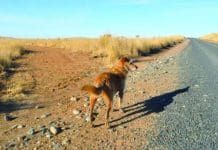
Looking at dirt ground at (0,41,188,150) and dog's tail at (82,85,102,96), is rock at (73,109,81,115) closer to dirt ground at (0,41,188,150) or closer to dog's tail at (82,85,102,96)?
dirt ground at (0,41,188,150)

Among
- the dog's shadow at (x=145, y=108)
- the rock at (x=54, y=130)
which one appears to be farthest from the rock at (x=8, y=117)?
the dog's shadow at (x=145, y=108)

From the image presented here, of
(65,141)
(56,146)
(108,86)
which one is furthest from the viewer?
(108,86)

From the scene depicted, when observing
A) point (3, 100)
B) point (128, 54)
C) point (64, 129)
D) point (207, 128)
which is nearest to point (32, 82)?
point (3, 100)

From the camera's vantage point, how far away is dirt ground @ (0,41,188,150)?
8047mm

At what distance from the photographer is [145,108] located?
416 inches

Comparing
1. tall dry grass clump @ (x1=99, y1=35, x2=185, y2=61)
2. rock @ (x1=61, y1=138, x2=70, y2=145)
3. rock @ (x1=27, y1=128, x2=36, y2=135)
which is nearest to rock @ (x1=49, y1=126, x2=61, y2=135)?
rock @ (x1=27, y1=128, x2=36, y2=135)

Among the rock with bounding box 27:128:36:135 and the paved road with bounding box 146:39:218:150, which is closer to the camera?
the paved road with bounding box 146:39:218:150

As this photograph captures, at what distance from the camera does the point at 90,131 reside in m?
8.73

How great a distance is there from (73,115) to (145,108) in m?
1.79

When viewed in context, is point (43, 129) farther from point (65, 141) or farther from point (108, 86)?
point (108, 86)

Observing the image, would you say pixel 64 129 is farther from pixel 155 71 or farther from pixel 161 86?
pixel 155 71

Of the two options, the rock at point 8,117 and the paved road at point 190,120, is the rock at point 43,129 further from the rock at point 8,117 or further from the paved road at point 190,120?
the paved road at point 190,120

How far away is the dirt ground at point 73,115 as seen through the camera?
26.4 feet

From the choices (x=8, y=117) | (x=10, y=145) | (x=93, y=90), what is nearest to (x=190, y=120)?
(x=93, y=90)
